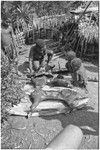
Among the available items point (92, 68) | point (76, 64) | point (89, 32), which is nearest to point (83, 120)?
point (76, 64)

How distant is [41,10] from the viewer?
44.7ft

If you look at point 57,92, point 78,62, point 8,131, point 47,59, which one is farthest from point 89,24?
point 8,131

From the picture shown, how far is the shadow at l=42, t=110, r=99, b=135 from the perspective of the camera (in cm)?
443

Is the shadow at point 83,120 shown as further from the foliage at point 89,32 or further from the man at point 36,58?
the foliage at point 89,32

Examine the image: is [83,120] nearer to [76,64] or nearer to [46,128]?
[46,128]

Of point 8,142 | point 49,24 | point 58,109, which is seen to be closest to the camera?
point 8,142

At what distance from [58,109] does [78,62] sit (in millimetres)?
1313

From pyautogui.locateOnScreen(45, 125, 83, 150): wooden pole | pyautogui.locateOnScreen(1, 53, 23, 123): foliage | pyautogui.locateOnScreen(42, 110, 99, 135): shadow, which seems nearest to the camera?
pyautogui.locateOnScreen(45, 125, 83, 150): wooden pole

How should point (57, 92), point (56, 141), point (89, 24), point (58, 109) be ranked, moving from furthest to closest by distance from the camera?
point (89, 24) < point (57, 92) < point (58, 109) < point (56, 141)

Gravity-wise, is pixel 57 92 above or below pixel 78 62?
below

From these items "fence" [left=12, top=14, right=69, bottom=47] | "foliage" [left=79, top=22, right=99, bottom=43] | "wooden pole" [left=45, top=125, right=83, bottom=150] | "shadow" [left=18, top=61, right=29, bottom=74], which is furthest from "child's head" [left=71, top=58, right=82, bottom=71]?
"fence" [left=12, top=14, right=69, bottom=47]

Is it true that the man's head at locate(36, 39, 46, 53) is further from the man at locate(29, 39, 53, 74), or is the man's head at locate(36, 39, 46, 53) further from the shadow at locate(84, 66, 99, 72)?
the shadow at locate(84, 66, 99, 72)

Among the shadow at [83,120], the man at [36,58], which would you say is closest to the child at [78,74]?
the shadow at [83,120]

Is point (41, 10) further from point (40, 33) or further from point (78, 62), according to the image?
point (78, 62)
